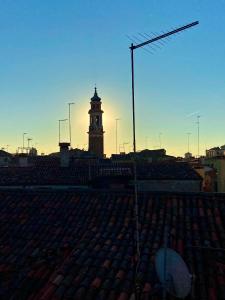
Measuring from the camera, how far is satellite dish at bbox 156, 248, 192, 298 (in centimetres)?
672

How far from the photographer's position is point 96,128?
194 feet

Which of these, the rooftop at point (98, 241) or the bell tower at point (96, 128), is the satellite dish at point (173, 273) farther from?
the bell tower at point (96, 128)

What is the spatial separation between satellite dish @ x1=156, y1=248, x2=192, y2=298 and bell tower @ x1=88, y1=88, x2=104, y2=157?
172 feet

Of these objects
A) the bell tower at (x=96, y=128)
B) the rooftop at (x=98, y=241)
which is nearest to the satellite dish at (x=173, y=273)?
the rooftop at (x=98, y=241)

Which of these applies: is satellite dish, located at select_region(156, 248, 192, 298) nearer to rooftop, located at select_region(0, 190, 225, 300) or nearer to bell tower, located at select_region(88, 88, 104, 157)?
rooftop, located at select_region(0, 190, 225, 300)

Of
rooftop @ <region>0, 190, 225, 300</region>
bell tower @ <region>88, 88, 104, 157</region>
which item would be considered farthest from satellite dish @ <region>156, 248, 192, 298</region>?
bell tower @ <region>88, 88, 104, 157</region>

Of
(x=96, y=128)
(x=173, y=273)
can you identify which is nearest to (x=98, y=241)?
(x=173, y=273)

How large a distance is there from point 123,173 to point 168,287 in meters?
17.2

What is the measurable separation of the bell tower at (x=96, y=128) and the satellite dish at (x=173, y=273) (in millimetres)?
52418

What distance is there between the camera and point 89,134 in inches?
2330

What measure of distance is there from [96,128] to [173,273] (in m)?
52.9

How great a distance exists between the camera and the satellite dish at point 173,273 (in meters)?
6.72

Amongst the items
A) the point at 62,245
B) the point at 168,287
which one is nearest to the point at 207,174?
the point at 62,245

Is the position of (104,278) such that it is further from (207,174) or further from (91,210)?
(207,174)
